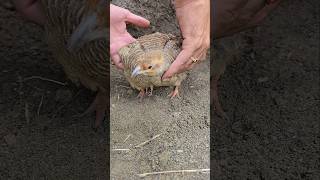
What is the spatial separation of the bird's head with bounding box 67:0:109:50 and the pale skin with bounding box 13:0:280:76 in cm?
7

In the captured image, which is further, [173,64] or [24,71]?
[24,71]

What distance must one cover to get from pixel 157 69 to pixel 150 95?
0.97 feet

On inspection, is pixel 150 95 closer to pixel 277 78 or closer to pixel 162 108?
pixel 162 108

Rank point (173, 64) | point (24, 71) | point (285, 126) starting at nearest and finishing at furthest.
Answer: point (173, 64), point (285, 126), point (24, 71)

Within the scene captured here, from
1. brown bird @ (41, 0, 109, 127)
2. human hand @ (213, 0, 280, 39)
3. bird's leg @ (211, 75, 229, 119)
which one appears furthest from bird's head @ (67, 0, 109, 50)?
bird's leg @ (211, 75, 229, 119)

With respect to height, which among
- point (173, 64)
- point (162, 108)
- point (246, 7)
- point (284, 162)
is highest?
point (246, 7)

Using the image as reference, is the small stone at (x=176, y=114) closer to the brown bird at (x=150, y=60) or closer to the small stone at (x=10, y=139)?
the brown bird at (x=150, y=60)

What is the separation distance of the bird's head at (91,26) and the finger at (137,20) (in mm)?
196

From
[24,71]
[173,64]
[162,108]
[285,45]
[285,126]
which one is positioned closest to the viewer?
[173,64]

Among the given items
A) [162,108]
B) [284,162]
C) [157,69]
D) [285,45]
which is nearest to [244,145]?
[284,162]

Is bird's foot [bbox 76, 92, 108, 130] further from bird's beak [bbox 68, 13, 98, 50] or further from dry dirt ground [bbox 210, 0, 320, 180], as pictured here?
dry dirt ground [bbox 210, 0, 320, 180]

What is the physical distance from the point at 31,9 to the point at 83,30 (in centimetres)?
57

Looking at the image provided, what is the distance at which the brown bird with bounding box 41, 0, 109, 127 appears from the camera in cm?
294

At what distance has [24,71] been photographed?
3.63 meters
